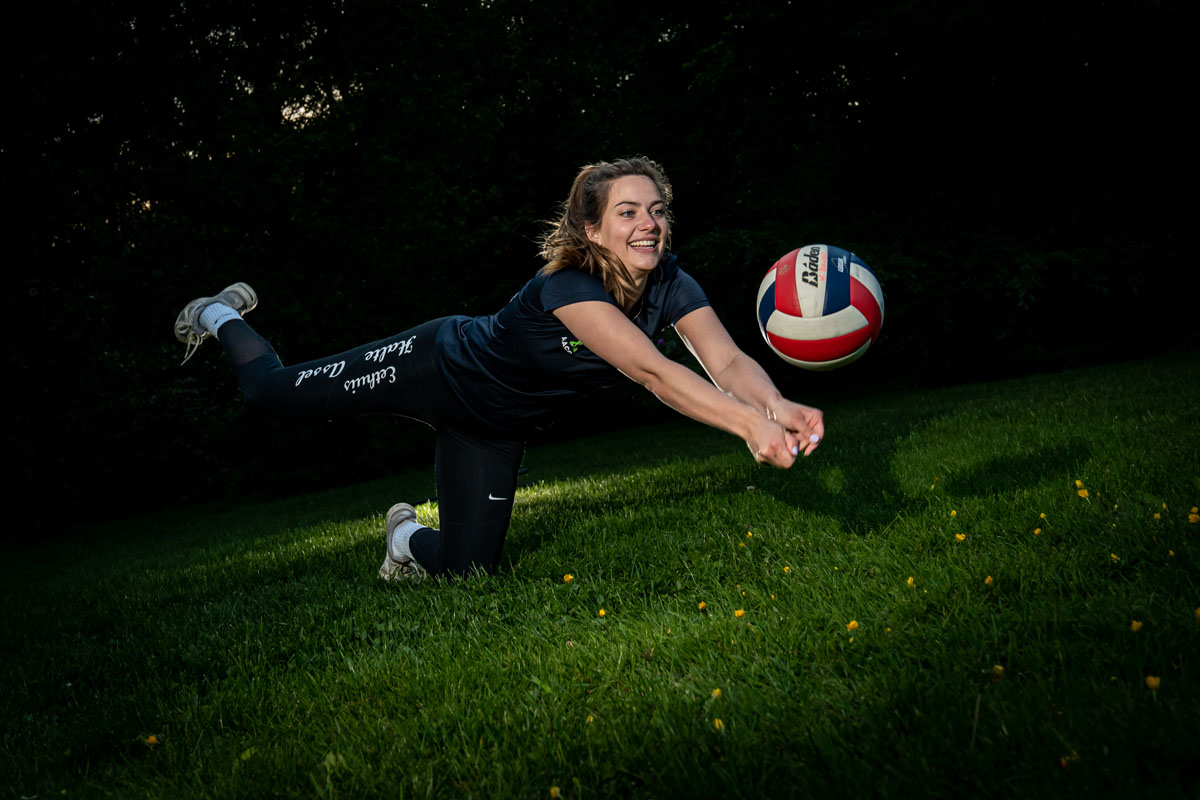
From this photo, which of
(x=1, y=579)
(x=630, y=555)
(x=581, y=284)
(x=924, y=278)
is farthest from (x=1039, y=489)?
(x=924, y=278)

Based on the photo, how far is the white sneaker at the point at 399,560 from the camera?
188 inches

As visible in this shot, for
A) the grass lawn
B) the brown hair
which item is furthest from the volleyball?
the brown hair

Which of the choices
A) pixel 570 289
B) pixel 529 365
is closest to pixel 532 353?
pixel 529 365

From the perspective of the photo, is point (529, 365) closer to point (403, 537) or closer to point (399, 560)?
point (403, 537)

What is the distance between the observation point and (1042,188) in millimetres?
15695

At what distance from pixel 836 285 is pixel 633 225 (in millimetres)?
1471

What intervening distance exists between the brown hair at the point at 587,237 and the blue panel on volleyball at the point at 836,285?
1145 millimetres

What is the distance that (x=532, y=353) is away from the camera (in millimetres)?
3967

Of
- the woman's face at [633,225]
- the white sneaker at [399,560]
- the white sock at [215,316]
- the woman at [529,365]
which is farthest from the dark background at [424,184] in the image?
the woman's face at [633,225]

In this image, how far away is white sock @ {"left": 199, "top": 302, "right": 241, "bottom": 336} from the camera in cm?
539

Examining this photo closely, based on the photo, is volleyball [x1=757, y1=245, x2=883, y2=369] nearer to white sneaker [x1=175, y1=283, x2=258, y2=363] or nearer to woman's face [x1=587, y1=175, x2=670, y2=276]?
woman's face [x1=587, y1=175, x2=670, y2=276]

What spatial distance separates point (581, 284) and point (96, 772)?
2544 mm

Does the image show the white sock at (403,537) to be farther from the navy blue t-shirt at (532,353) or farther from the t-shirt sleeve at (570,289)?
the t-shirt sleeve at (570,289)

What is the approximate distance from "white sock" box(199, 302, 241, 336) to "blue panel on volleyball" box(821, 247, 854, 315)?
12.4 feet
